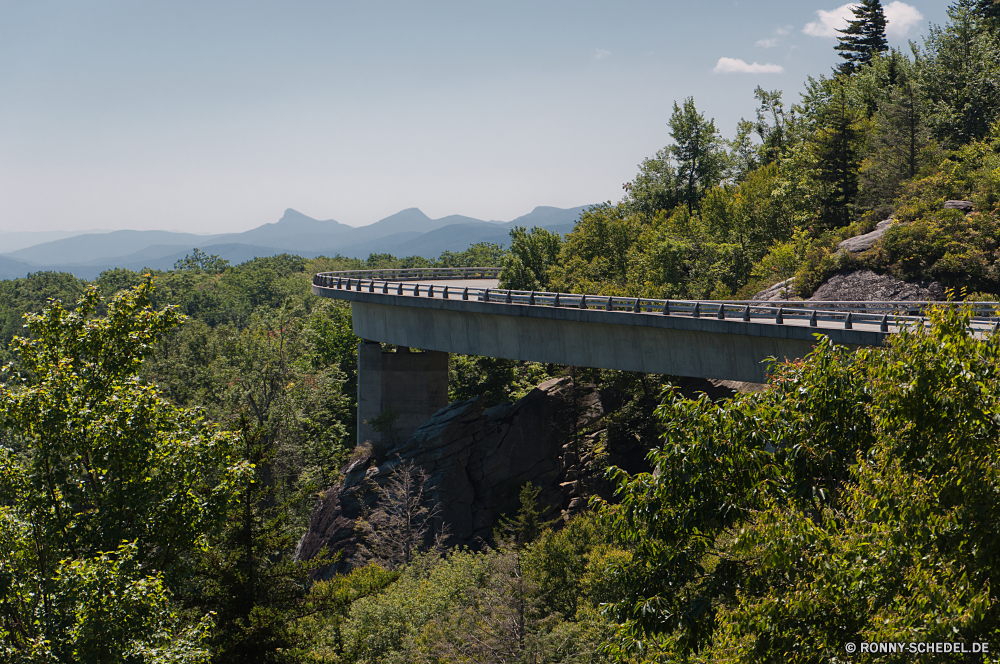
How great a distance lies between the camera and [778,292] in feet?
119

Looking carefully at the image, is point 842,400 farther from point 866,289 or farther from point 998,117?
point 998,117

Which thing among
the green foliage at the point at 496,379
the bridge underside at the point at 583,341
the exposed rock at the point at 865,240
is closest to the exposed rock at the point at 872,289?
the exposed rock at the point at 865,240

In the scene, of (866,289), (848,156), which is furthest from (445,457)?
(848,156)

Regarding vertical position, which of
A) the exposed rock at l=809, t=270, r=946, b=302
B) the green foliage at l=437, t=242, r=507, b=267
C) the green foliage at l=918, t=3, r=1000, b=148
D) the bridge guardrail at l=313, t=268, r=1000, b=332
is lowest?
the bridge guardrail at l=313, t=268, r=1000, b=332

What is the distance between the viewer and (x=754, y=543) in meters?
7.77

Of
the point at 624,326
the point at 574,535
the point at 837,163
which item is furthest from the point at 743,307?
the point at 837,163

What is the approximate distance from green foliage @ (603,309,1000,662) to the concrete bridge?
7.98 m

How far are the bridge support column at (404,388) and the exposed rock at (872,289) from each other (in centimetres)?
2074

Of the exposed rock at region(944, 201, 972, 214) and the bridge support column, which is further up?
the exposed rock at region(944, 201, 972, 214)

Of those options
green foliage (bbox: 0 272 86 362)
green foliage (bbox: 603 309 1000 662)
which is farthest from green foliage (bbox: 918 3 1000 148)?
green foliage (bbox: 0 272 86 362)

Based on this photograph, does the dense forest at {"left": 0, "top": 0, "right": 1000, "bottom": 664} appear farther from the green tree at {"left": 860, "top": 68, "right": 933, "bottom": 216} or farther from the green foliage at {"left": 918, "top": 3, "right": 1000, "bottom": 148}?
the green foliage at {"left": 918, "top": 3, "right": 1000, "bottom": 148}

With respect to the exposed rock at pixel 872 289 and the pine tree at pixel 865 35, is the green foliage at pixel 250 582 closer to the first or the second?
the exposed rock at pixel 872 289

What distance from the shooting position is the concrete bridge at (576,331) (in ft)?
78.2

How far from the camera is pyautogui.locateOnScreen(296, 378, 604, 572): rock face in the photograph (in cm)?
3447
